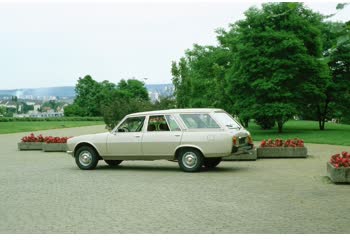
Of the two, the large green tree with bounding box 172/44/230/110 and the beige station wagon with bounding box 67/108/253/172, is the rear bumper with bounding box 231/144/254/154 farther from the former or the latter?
the large green tree with bounding box 172/44/230/110

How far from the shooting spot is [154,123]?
15836 mm

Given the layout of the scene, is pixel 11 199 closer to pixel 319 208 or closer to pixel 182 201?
pixel 182 201

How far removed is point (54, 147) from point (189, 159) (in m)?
11.0

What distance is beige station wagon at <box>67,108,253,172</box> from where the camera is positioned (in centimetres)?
1486

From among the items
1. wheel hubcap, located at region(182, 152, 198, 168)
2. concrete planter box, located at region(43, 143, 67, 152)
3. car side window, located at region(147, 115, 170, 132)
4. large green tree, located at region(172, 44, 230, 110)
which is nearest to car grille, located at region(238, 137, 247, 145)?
wheel hubcap, located at region(182, 152, 198, 168)

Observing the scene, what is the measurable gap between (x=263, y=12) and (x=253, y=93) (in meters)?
5.77

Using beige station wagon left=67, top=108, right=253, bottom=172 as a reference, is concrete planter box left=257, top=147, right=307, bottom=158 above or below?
below

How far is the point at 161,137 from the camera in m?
15.5

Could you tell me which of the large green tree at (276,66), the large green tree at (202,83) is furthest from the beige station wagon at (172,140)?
the large green tree at (202,83)

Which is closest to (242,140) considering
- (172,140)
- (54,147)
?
(172,140)

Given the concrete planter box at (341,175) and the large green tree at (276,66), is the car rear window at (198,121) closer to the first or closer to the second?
the concrete planter box at (341,175)

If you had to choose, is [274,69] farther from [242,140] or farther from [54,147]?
[242,140]

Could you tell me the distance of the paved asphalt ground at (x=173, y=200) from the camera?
7793mm

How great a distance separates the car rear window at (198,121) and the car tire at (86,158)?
2852mm
